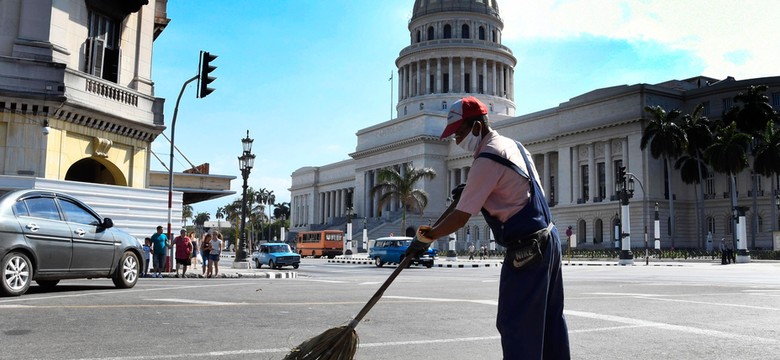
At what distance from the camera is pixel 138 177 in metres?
22.8

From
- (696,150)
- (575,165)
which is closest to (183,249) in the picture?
(696,150)

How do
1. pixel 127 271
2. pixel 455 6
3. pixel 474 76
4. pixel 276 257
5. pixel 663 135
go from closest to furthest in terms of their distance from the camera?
pixel 127 271, pixel 276 257, pixel 663 135, pixel 474 76, pixel 455 6

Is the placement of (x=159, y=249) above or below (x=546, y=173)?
below

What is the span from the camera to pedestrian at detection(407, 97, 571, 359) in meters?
3.61

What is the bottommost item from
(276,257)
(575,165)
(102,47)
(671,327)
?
(671,327)

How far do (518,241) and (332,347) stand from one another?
4.16ft

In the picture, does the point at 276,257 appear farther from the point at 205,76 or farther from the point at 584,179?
the point at 584,179

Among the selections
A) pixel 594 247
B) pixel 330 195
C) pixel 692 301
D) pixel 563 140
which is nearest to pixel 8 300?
pixel 692 301

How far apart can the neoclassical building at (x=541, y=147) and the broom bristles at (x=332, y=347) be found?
1903 inches

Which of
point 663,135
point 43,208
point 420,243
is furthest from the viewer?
point 663,135

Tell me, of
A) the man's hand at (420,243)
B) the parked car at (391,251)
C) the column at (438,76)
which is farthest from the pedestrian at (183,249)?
the column at (438,76)

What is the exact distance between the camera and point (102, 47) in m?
21.8

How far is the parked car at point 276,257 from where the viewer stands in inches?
1245

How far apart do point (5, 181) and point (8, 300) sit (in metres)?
10.9
